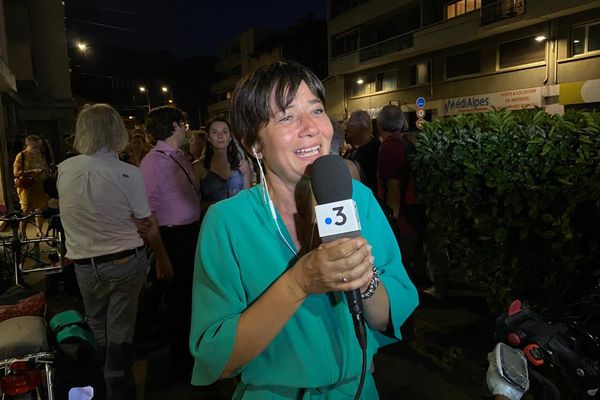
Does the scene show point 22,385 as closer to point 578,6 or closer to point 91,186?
point 91,186

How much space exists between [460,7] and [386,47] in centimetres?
460

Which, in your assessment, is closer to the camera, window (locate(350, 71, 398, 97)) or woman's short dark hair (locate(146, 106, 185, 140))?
woman's short dark hair (locate(146, 106, 185, 140))

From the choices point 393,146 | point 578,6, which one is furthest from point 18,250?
point 578,6

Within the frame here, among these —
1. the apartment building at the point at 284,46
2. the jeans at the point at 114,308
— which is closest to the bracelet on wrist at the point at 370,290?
the jeans at the point at 114,308

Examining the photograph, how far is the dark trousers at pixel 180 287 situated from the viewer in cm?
394

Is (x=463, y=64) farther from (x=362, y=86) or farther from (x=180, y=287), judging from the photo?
(x=180, y=287)

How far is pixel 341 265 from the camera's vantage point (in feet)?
3.38

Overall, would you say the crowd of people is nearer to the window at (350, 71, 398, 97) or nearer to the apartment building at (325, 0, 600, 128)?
the apartment building at (325, 0, 600, 128)

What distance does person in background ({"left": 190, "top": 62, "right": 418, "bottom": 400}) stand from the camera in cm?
124

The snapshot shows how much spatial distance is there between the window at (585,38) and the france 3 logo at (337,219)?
2013cm

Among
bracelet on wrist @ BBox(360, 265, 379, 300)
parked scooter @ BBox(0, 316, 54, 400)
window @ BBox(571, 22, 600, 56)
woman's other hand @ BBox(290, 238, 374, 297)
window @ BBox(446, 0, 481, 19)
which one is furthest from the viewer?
window @ BBox(446, 0, 481, 19)

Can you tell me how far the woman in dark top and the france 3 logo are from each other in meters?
3.43

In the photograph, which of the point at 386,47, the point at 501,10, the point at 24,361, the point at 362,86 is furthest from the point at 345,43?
the point at 24,361

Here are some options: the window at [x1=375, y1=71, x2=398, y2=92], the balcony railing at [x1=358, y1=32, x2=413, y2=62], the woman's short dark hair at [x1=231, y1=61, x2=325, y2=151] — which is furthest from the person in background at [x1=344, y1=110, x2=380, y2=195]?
the window at [x1=375, y1=71, x2=398, y2=92]
